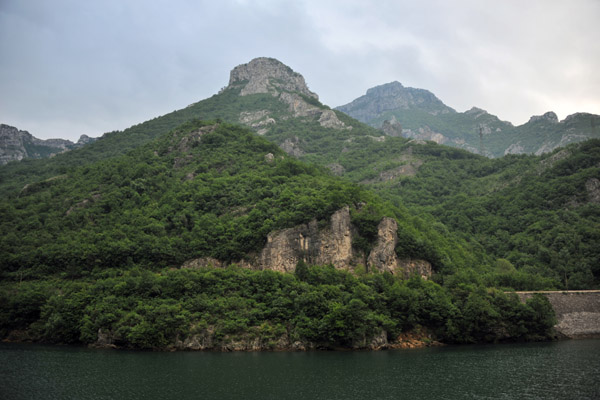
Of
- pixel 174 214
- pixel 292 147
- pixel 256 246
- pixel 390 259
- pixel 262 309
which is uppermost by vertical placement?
pixel 292 147

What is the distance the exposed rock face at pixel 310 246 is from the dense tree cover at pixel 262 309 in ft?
23.8

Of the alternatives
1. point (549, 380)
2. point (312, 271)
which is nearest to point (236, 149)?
point (312, 271)

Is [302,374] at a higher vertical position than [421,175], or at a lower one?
lower

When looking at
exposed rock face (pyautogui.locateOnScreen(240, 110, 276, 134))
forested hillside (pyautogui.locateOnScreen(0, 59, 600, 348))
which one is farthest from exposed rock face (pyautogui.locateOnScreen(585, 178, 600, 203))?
exposed rock face (pyautogui.locateOnScreen(240, 110, 276, 134))

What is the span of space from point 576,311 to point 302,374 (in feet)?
157

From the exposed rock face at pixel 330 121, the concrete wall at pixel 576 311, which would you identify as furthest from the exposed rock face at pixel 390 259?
the exposed rock face at pixel 330 121

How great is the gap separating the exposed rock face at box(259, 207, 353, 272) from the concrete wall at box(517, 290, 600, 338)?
28.3 metres

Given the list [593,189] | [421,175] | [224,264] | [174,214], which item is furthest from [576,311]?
[421,175]

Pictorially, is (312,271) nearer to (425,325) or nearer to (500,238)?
(425,325)

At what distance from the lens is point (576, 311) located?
65438mm

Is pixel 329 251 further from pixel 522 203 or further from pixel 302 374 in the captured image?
pixel 522 203

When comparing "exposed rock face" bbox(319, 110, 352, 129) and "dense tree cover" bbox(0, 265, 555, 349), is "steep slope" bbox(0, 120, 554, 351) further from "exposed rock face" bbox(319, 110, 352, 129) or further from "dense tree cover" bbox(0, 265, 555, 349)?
"exposed rock face" bbox(319, 110, 352, 129)

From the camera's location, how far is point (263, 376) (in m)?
40.0

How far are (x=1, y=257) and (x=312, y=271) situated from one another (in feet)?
168
